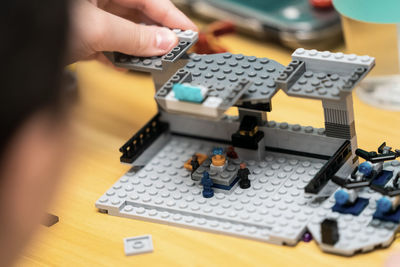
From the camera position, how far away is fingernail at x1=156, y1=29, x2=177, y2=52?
1114mm

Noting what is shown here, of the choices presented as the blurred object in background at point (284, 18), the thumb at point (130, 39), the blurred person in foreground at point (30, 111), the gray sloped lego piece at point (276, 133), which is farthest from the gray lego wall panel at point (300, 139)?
the blurred person in foreground at point (30, 111)

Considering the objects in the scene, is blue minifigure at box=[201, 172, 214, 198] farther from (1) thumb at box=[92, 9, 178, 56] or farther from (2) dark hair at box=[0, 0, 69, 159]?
(2) dark hair at box=[0, 0, 69, 159]

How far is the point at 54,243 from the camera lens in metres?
0.98

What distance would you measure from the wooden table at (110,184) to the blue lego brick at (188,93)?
142mm

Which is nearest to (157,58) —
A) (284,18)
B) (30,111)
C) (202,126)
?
(202,126)

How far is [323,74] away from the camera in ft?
3.17

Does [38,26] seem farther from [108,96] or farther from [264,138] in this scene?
[108,96]

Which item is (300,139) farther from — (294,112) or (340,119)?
(294,112)

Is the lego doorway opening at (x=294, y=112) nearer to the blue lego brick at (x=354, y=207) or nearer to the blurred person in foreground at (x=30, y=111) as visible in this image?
the blue lego brick at (x=354, y=207)

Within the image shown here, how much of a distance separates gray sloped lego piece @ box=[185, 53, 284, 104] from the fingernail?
5cm

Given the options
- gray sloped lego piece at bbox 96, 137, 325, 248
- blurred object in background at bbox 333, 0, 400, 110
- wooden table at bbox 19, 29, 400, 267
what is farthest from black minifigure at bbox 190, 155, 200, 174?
blurred object in background at bbox 333, 0, 400, 110

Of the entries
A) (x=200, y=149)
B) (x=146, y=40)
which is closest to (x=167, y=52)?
(x=146, y=40)

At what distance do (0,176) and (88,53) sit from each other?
75 centimetres

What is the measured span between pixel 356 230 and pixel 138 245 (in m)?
0.29
